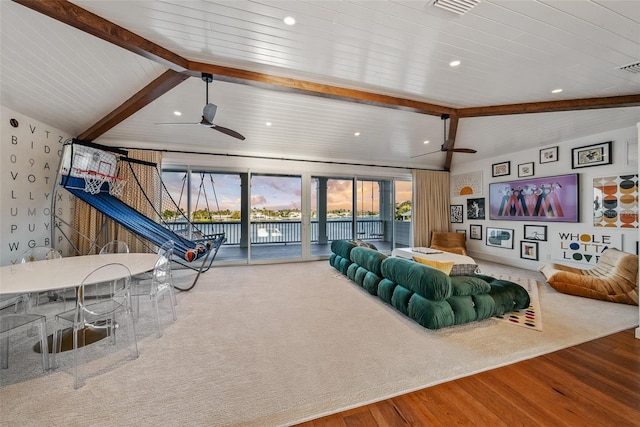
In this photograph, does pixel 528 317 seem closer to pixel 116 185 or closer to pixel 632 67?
pixel 632 67

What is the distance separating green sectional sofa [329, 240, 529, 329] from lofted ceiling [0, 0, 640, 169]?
224cm

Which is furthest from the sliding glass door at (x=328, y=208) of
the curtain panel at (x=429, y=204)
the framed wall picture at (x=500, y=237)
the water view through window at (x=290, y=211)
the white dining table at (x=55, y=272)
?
the white dining table at (x=55, y=272)

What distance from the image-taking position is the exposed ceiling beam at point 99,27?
5.87 ft

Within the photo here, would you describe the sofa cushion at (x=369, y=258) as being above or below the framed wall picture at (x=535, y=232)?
below

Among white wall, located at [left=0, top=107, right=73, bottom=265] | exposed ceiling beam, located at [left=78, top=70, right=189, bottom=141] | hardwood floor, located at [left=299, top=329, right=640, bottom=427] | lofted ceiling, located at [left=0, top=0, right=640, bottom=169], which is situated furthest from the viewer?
white wall, located at [left=0, top=107, right=73, bottom=265]

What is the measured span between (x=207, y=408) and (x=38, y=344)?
6.32ft

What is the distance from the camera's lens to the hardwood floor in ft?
4.61

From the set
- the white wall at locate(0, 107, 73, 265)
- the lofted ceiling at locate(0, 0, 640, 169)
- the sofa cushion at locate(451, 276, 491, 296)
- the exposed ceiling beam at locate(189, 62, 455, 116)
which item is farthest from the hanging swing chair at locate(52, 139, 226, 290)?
the sofa cushion at locate(451, 276, 491, 296)

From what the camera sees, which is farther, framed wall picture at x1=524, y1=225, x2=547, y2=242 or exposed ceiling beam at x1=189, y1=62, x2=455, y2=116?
framed wall picture at x1=524, y1=225, x2=547, y2=242

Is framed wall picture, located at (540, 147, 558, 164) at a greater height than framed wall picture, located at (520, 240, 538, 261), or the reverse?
framed wall picture, located at (540, 147, 558, 164)

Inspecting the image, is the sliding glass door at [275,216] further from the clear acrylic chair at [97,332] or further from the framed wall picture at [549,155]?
the framed wall picture at [549,155]

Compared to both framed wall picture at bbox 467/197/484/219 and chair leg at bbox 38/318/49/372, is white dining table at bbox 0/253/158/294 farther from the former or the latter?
framed wall picture at bbox 467/197/484/219

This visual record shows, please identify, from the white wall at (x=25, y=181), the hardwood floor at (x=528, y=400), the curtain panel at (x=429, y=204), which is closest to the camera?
the hardwood floor at (x=528, y=400)

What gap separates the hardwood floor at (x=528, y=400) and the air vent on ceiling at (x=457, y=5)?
2748 millimetres
